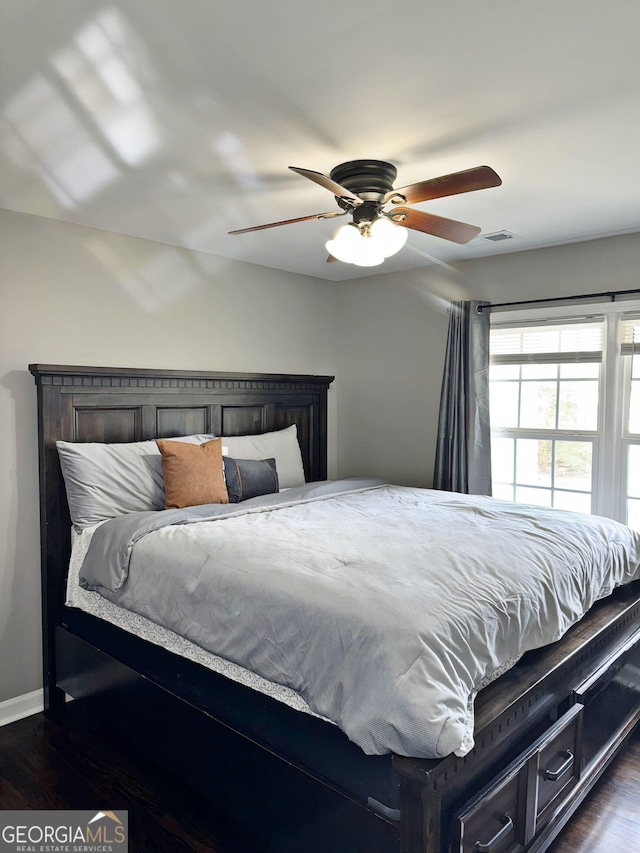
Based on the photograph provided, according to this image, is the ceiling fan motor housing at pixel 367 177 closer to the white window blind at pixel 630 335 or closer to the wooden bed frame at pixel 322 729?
the wooden bed frame at pixel 322 729

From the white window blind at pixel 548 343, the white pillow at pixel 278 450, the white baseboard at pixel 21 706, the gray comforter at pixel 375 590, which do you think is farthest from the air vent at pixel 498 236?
the white baseboard at pixel 21 706

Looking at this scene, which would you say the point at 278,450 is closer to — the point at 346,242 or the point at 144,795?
the point at 346,242

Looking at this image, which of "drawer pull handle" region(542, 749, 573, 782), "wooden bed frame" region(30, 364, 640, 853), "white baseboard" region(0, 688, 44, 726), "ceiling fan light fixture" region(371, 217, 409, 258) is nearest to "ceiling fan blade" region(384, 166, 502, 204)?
"ceiling fan light fixture" region(371, 217, 409, 258)

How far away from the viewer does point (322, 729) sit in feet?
6.04

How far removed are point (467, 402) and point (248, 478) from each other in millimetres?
1569

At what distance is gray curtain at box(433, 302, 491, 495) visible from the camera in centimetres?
405

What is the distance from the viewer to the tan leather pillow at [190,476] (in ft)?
10.5

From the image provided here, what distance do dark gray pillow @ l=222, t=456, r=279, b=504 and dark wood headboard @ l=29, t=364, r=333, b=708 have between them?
428 millimetres

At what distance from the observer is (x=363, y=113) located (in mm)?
2023

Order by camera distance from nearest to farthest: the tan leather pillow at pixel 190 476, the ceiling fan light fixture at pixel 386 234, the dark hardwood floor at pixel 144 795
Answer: the dark hardwood floor at pixel 144 795 < the ceiling fan light fixture at pixel 386 234 < the tan leather pillow at pixel 190 476

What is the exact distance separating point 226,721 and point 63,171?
7.39 ft

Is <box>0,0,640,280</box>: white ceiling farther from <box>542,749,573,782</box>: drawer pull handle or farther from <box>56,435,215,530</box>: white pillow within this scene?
<box>542,749,573,782</box>: drawer pull handle

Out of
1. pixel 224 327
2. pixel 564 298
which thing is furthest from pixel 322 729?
pixel 564 298

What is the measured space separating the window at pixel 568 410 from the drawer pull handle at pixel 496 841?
2265 millimetres
